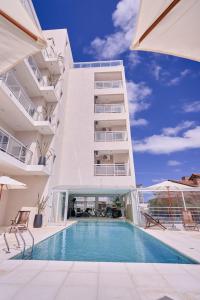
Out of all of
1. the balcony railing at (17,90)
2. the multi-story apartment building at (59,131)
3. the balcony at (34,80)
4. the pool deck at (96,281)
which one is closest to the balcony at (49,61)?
the multi-story apartment building at (59,131)

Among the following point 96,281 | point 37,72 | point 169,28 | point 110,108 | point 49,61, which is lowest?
point 96,281

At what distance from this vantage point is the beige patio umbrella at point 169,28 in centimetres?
230

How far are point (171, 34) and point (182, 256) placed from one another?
18.8 ft

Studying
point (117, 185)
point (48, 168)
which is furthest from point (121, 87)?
point (48, 168)

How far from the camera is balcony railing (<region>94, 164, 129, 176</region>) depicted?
15.7m

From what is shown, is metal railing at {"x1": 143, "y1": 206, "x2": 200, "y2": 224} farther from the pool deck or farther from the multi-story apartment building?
the pool deck

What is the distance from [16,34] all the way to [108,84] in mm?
19587

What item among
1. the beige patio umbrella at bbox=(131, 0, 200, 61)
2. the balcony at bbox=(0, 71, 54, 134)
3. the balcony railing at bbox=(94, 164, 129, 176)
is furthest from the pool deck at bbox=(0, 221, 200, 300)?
the balcony railing at bbox=(94, 164, 129, 176)

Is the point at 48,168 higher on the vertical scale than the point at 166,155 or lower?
lower

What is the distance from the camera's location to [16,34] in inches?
97.0

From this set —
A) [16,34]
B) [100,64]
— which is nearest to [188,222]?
[16,34]

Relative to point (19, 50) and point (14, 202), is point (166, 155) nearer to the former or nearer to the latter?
point (14, 202)

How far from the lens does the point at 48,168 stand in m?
12.8

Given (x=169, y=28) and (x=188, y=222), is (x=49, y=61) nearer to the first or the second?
(x=169, y=28)
